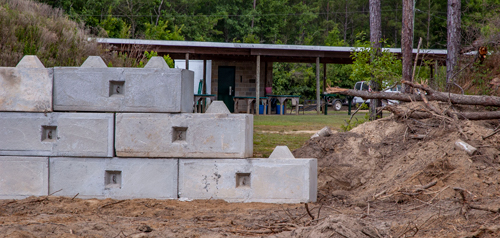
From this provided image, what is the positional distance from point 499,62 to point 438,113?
4033mm

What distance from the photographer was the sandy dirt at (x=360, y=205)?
379cm

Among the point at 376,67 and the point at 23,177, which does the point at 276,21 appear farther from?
the point at 23,177

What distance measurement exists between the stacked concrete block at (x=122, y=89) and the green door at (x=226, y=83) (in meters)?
17.9

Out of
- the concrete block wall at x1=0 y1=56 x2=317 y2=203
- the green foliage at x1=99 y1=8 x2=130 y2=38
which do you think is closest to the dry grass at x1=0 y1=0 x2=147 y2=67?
the concrete block wall at x1=0 y1=56 x2=317 y2=203

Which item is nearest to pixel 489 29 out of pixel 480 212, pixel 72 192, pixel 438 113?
pixel 438 113

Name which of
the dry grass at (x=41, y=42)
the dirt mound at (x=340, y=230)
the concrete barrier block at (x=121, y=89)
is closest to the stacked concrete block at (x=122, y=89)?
the concrete barrier block at (x=121, y=89)

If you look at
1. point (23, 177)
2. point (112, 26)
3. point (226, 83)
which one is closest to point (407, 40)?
point (23, 177)

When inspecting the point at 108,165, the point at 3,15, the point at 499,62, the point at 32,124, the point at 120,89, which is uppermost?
the point at 3,15

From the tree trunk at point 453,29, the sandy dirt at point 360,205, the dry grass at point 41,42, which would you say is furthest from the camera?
the tree trunk at point 453,29

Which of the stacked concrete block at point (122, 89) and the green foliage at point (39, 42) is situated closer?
the stacked concrete block at point (122, 89)

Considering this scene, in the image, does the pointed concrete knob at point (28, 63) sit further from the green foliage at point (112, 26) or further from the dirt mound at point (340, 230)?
the green foliage at point (112, 26)

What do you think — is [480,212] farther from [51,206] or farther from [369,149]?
[51,206]

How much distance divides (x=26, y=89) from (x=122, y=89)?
3.69 ft

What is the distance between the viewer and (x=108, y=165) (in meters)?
5.36
